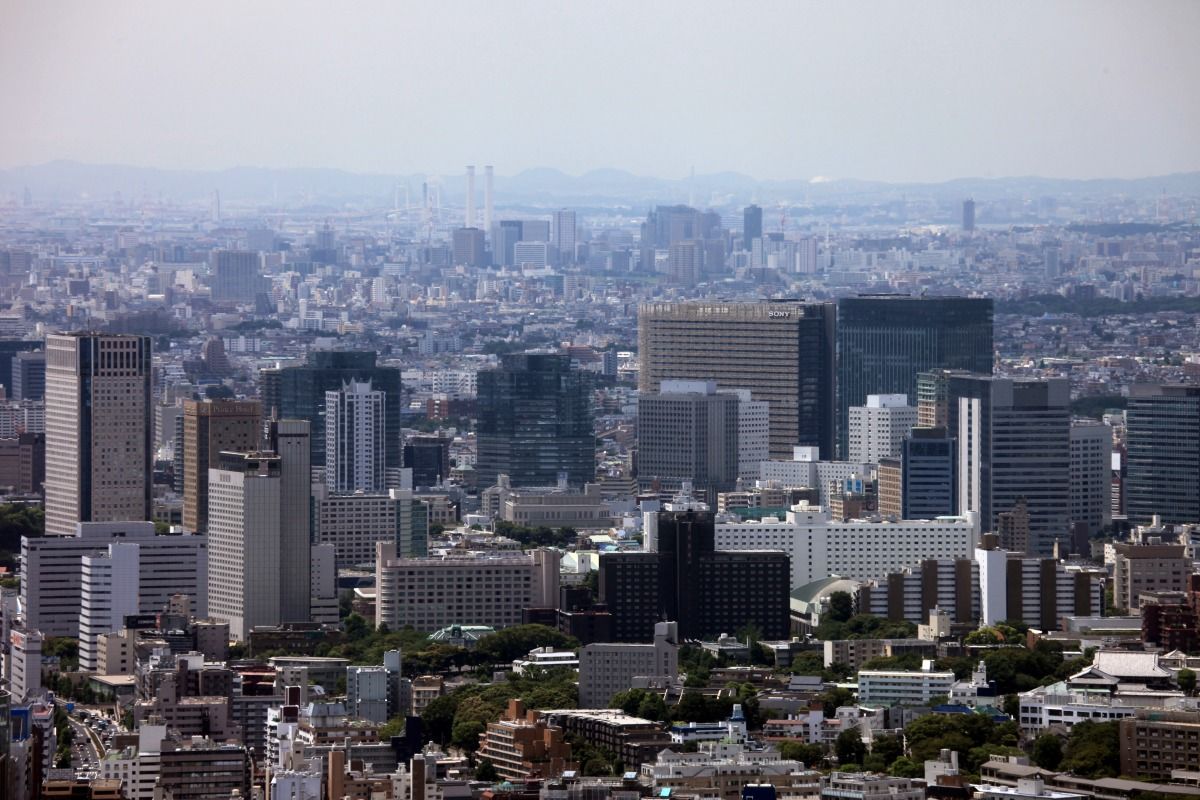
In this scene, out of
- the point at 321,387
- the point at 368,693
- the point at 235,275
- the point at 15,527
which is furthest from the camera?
the point at 235,275

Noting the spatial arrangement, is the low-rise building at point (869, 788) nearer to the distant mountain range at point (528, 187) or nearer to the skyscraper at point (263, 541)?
the skyscraper at point (263, 541)

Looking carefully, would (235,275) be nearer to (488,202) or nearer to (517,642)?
(488,202)

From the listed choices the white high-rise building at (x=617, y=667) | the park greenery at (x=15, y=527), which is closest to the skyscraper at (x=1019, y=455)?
the park greenery at (x=15, y=527)

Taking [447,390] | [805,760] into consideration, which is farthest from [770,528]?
[447,390]

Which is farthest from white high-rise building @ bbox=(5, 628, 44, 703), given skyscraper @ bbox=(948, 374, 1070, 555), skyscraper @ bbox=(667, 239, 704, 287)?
skyscraper @ bbox=(667, 239, 704, 287)

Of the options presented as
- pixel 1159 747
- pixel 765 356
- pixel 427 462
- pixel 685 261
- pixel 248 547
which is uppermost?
pixel 685 261

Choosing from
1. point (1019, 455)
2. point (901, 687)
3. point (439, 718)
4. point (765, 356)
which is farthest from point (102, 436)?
point (765, 356)

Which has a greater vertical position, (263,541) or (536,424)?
(536,424)
